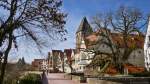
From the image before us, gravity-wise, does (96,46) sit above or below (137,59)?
above

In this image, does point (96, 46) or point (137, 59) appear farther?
point (137, 59)

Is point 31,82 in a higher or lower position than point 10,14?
lower

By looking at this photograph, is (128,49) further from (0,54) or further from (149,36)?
(0,54)

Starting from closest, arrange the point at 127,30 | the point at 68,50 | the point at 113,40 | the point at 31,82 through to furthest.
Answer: the point at 31,82, the point at 127,30, the point at 113,40, the point at 68,50

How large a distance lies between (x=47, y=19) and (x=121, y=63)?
41.6m

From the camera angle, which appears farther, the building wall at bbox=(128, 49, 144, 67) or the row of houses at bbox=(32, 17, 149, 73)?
the building wall at bbox=(128, 49, 144, 67)

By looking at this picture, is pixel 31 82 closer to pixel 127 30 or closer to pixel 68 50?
pixel 127 30

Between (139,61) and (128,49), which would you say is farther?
(139,61)

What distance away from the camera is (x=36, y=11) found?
14523 mm

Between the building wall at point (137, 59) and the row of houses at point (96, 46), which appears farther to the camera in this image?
the building wall at point (137, 59)

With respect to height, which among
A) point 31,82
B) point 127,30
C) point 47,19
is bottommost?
point 31,82

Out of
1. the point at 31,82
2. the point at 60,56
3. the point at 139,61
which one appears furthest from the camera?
the point at 60,56

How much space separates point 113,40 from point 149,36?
6.79m

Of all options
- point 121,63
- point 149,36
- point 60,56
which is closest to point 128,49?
point 121,63
